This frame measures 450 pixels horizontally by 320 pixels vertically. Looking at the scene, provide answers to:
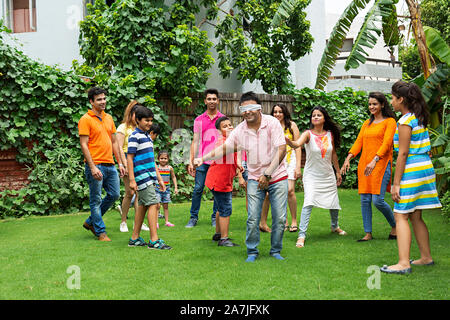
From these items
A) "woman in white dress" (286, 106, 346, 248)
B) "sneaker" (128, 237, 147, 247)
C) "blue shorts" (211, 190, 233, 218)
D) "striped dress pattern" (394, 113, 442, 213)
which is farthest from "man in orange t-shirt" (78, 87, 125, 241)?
"striped dress pattern" (394, 113, 442, 213)

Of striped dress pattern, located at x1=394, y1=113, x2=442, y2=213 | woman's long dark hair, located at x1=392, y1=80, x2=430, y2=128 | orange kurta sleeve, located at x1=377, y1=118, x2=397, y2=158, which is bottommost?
striped dress pattern, located at x1=394, y1=113, x2=442, y2=213

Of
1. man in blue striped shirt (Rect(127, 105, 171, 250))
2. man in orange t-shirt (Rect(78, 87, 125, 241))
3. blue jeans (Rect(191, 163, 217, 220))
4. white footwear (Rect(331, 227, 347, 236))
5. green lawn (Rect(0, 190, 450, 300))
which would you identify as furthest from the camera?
blue jeans (Rect(191, 163, 217, 220))

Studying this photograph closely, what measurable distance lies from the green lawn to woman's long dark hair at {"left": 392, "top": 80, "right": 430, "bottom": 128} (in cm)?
158

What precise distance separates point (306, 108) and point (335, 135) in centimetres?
684

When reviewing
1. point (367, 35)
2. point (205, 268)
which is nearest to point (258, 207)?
point (205, 268)

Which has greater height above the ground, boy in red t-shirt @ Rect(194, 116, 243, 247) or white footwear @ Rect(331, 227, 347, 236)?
boy in red t-shirt @ Rect(194, 116, 243, 247)

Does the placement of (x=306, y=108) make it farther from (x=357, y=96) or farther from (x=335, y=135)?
(x=335, y=135)

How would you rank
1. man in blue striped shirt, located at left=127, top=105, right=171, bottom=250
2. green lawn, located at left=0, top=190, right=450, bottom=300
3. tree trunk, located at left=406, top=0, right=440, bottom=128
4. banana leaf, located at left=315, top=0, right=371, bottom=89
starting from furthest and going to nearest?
banana leaf, located at left=315, top=0, right=371, bottom=89, tree trunk, located at left=406, top=0, right=440, bottom=128, man in blue striped shirt, located at left=127, top=105, right=171, bottom=250, green lawn, located at left=0, top=190, right=450, bottom=300

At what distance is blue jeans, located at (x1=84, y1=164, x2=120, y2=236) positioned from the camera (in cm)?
659

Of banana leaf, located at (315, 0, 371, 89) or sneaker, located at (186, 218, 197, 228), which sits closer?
sneaker, located at (186, 218, 197, 228)

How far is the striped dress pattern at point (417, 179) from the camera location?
4.85m

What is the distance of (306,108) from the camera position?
44.6 ft

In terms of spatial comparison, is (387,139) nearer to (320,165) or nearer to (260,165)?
(320,165)

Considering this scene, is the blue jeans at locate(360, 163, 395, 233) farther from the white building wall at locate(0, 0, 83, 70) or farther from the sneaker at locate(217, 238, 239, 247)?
the white building wall at locate(0, 0, 83, 70)
